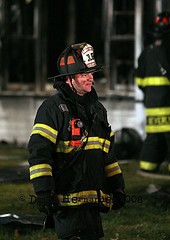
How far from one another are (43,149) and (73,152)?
0.24 m

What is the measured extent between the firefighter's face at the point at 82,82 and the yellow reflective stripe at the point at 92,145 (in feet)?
1.10

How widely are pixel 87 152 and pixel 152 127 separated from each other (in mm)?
5424

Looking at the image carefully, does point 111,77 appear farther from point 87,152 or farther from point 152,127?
point 87,152

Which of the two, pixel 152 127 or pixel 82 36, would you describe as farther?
pixel 82 36

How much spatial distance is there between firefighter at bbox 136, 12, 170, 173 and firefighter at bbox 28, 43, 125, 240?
5.14m

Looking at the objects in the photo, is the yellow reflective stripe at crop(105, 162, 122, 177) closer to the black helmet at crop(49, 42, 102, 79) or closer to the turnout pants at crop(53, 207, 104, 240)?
the turnout pants at crop(53, 207, 104, 240)

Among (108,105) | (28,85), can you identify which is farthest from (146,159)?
(28,85)

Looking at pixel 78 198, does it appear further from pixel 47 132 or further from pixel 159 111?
pixel 159 111

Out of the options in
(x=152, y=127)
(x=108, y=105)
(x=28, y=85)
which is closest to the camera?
(x=152, y=127)

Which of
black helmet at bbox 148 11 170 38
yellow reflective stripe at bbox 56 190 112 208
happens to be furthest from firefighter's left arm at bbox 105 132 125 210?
black helmet at bbox 148 11 170 38

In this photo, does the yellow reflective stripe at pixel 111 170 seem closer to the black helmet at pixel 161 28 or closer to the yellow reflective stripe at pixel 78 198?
the yellow reflective stripe at pixel 78 198

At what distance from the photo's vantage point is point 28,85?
48.0 ft

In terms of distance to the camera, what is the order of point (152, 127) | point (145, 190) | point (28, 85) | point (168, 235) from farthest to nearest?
1. point (28, 85)
2. point (152, 127)
3. point (145, 190)
4. point (168, 235)

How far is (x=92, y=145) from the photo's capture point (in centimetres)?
527
